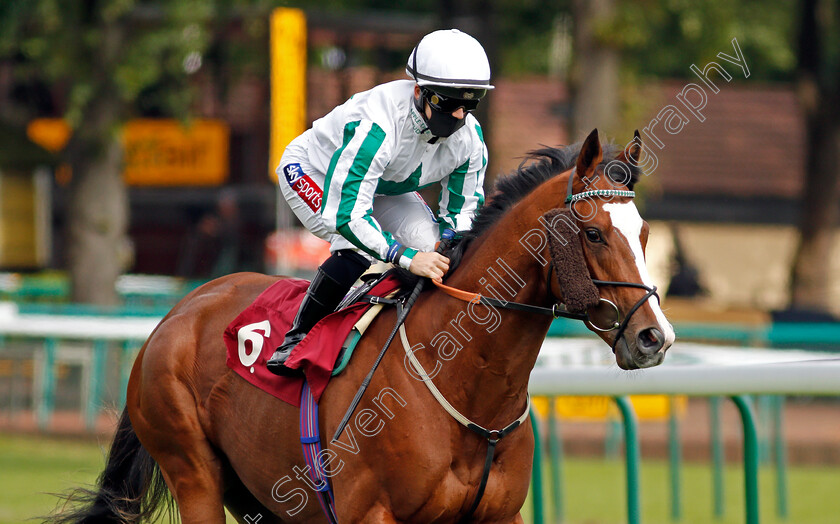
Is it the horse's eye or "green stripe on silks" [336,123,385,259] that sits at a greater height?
"green stripe on silks" [336,123,385,259]

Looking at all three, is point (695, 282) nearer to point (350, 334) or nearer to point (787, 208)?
point (787, 208)

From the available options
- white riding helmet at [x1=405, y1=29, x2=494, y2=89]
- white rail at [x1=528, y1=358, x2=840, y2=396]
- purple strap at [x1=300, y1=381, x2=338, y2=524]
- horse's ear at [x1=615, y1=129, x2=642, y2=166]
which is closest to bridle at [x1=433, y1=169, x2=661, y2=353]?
horse's ear at [x1=615, y1=129, x2=642, y2=166]

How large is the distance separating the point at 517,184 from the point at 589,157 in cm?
35

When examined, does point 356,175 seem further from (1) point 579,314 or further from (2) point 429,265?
(1) point 579,314

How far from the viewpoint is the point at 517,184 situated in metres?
3.72

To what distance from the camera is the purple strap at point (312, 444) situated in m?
3.78

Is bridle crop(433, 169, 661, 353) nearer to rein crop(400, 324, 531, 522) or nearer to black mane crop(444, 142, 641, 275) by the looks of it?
black mane crop(444, 142, 641, 275)

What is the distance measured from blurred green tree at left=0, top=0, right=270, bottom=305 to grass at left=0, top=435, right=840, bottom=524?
3.35 meters

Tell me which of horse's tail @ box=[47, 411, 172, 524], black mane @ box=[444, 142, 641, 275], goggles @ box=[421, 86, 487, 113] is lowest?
horse's tail @ box=[47, 411, 172, 524]

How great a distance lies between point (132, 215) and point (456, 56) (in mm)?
19445

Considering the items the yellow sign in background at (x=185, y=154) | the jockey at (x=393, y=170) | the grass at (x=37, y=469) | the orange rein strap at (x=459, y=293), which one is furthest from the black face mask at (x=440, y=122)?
the yellow sign in background at (x=185, y=154)

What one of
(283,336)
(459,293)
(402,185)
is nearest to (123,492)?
(283,336)

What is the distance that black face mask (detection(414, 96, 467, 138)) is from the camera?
3801 millimetres

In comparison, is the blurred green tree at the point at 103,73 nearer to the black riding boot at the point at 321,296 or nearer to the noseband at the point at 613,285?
the black riding boot at the point at 321,296
